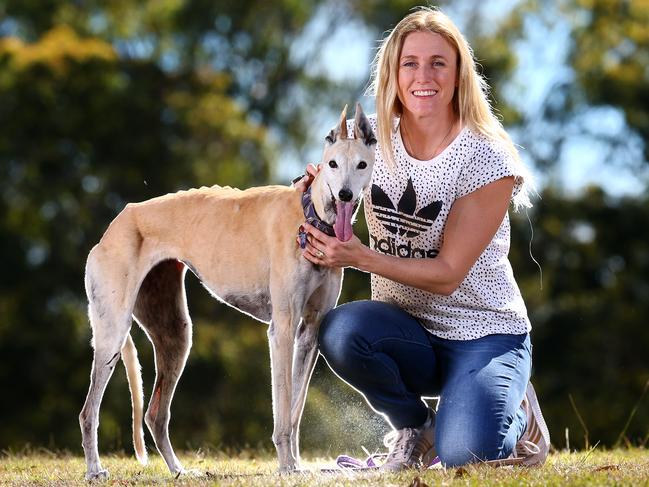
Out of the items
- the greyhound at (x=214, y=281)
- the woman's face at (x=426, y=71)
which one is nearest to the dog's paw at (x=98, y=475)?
the greyhound at (x=214, y=281)

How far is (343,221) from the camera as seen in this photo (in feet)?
18.0

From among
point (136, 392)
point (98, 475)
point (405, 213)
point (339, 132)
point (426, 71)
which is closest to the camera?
point (339, 132)

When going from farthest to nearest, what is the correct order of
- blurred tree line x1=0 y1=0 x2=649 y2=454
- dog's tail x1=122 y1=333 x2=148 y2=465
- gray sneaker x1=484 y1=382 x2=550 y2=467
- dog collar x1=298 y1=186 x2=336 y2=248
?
blurred tree line x1=0 y1=0 x2=649 y2=454 → dog's tail x1=122 y1=333 x2=148 y2=465 → gray sneaker x1=484 y1=382 x2=550 y2=467 → dog collar x1=298 y1=186 x2=336 y2=248

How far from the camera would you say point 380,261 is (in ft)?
18.2

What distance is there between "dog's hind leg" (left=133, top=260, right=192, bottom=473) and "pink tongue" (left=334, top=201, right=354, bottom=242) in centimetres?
138

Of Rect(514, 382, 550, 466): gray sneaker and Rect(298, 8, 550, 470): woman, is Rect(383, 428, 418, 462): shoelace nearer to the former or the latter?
Rect(298, 8, 550, 470): woman

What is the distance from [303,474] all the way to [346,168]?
1.43 metres

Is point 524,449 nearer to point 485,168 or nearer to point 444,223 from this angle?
point 444,223

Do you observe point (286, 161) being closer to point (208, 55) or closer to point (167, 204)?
point (208, 55)

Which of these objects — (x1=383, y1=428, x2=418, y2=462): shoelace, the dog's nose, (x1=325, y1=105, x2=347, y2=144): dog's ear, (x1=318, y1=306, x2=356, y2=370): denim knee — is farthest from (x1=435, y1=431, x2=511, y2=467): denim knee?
(x1=325, y1=105, x2=347, y2=144): dog's ear

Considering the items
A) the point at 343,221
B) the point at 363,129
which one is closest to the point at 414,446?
the point at 343,221

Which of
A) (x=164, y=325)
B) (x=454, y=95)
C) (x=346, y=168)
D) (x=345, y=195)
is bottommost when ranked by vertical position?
(x=164, y=325)

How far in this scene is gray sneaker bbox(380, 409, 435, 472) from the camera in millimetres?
6137

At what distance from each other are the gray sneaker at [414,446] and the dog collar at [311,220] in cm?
127
